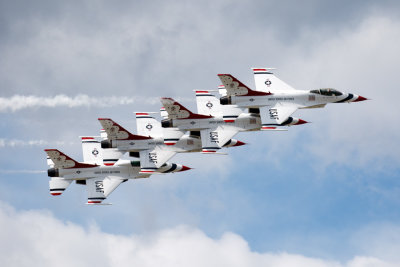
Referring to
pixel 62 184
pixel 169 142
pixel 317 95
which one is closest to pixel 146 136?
pixel 169 142

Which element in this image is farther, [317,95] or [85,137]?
[85,137]

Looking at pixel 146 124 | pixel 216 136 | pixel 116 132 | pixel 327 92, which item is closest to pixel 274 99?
pixel 327 92

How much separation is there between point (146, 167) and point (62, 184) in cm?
1177

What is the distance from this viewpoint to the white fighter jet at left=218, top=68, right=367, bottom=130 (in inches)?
5231

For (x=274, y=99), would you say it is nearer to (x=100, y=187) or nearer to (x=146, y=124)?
(x=146, y=124)

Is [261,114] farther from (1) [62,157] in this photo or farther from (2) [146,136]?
(1) [62,157]

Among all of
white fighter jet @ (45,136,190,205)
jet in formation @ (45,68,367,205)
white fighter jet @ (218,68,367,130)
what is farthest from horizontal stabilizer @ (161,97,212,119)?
white fighter jet @ (45,136,190,205)

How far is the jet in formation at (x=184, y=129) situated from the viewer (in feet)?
438

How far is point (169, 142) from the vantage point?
137m

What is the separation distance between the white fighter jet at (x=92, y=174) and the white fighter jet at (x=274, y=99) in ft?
45.5

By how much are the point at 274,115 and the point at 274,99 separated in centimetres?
225

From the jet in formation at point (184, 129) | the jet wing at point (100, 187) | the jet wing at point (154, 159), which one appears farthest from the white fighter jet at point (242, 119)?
the jet wing at point (100, 187)

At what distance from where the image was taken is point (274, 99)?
134 metres

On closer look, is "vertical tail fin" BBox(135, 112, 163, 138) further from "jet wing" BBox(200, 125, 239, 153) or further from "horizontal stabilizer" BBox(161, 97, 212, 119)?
"jet wing" BBox(200, 125, 239, 153)
